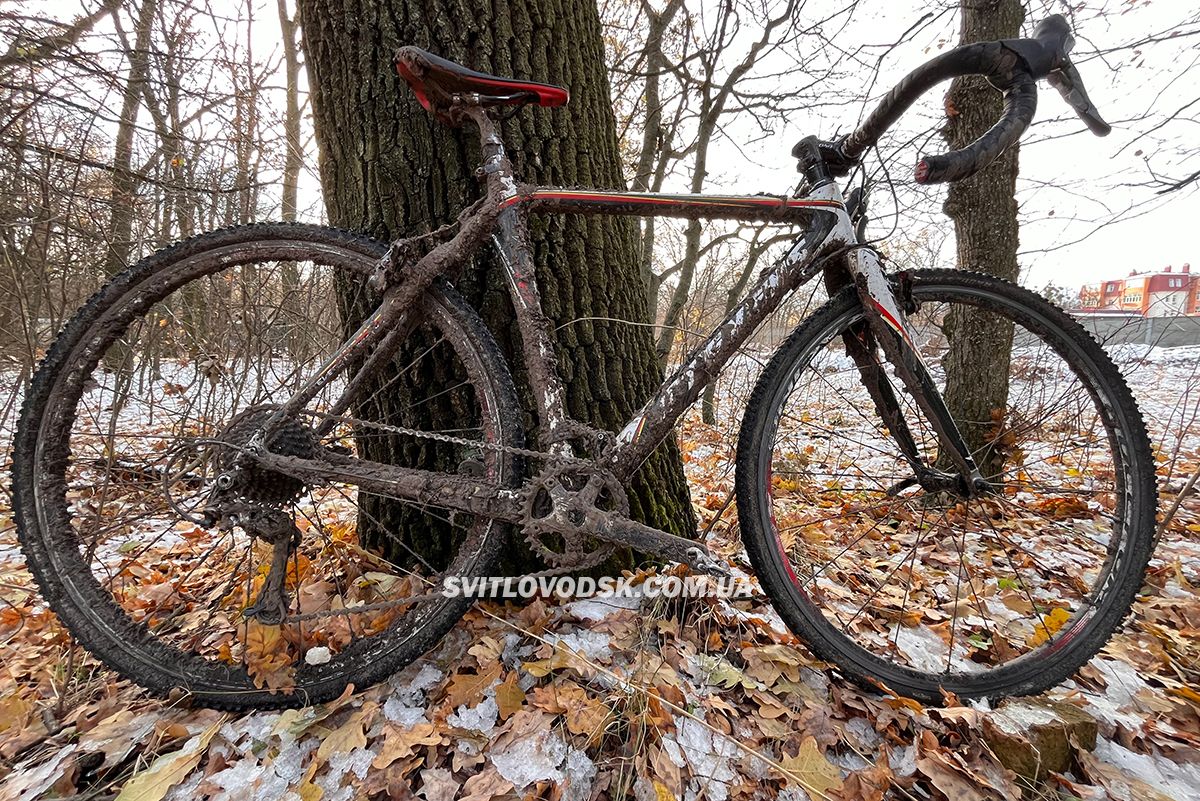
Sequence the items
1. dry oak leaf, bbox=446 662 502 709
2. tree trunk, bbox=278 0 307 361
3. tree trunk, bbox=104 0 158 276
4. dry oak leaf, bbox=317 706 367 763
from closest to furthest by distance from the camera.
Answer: dry oak leaf, bbox=317 706 367 763, dry oak leaf, bbox=446 662 502 709, tree trunk, bbox=278 0 307 361, tree trunk, bbox=104 0 158 276

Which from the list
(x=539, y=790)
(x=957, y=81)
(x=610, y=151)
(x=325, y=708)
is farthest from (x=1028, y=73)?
(x=325, y=708)

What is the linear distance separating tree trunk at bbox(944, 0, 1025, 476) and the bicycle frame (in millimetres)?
1886

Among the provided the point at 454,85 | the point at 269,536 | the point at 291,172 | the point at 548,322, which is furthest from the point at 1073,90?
the point at 291,172

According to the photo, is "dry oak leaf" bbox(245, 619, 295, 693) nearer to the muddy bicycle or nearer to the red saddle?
the muddy bicycle

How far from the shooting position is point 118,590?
186 centimetres

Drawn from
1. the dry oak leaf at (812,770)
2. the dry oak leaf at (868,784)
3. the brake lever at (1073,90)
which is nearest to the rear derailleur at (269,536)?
the dry oak leaf at (812,770)

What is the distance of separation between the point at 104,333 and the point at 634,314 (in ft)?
5.20

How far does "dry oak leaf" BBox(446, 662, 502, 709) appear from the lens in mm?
1297

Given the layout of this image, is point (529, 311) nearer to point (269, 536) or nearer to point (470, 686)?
point (269, 536)

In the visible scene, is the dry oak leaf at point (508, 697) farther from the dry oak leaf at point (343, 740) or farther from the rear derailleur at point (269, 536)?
the rear derailleur at point (269, 536)

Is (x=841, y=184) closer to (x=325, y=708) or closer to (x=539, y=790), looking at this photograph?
(x=539, y=790)

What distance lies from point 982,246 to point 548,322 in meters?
2.95

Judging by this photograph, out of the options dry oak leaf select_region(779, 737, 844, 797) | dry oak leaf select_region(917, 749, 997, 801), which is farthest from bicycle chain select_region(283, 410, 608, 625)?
dry oak leaf select_region(917, 749, 997, 801)

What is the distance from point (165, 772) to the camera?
1110 millimetres
